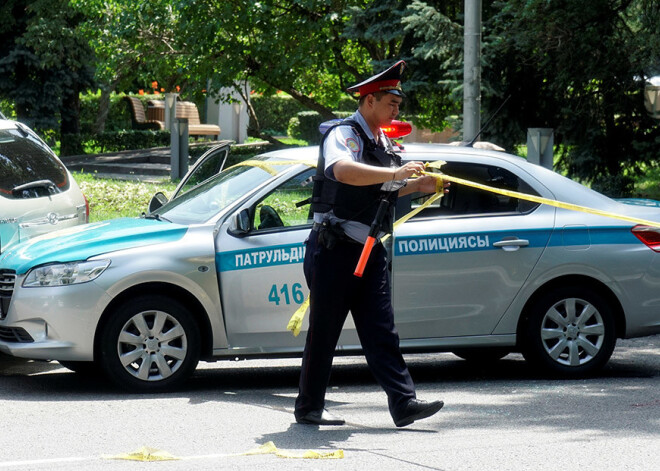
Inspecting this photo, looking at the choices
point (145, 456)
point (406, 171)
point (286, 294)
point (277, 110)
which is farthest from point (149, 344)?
point (277, 110)

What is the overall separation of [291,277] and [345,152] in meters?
1.51

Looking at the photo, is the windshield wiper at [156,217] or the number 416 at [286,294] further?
the windshield wiper at [156,217]

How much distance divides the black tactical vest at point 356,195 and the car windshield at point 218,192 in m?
1.42

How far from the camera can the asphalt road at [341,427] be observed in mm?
5105

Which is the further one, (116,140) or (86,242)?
(116,140)

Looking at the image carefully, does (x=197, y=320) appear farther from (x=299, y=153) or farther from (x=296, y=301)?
(x=299, y=153)

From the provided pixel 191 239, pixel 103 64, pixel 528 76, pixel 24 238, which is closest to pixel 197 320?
pixel 191 239

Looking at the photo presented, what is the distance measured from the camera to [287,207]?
6.93 m

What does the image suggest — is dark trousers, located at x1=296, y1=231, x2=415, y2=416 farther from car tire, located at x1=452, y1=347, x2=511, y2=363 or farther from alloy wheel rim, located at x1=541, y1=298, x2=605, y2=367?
car tire, located at x1=452, y1=347, x2=511, y2=363

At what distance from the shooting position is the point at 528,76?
1581cm

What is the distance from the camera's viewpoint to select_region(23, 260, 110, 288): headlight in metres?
6.46

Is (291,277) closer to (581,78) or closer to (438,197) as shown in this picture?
(438,197)

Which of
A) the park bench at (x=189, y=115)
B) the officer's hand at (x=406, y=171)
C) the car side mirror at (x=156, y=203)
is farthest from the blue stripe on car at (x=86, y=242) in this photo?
the park bench at (x=189, y=115)

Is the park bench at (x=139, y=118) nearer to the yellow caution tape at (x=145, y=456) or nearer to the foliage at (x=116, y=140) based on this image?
the foliage at (x=116, y=140)
